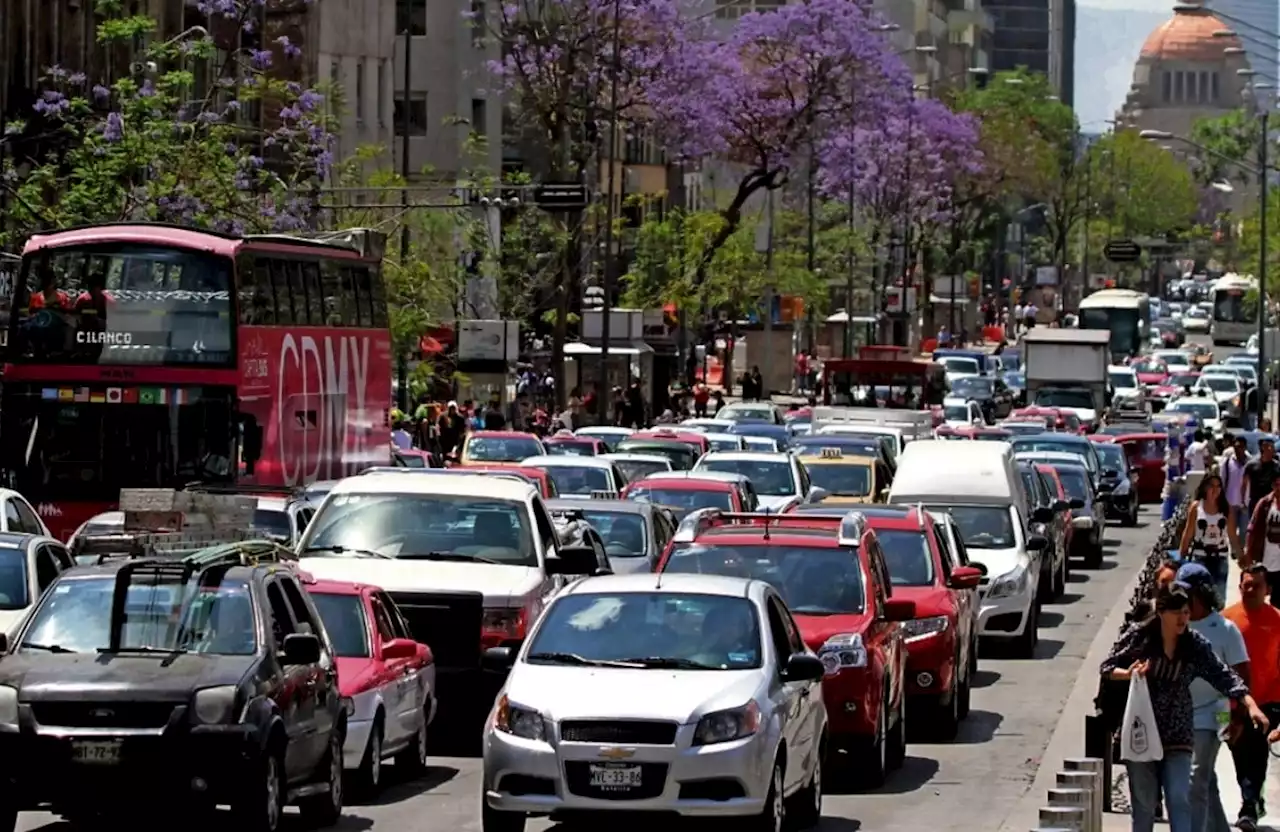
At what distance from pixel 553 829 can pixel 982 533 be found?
14.3 metres

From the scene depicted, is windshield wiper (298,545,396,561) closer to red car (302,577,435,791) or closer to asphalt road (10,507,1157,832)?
asphalt road (10,507,1157,832)

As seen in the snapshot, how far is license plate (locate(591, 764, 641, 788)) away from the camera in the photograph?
1576 centimetres

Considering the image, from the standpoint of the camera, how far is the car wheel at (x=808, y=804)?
17422mm

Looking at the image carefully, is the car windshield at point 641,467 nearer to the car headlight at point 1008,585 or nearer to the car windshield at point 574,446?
the car windshield at point 574,446

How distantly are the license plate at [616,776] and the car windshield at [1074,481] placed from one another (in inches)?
1149

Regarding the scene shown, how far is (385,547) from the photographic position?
73.4 feet

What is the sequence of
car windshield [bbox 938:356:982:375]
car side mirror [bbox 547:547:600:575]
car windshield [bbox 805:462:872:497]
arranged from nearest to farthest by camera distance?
1. car side mirror [bbox 547:547:600:575]
2. car windshield [bbox 805:462:872:497]
3. car windshield [bbox 938:356:982:375]

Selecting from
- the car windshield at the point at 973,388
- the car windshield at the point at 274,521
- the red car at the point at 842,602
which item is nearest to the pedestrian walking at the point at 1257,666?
the red car at the point at 842,602

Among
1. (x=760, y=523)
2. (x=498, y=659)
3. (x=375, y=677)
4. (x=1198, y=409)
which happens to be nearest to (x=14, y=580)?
(x=375, y=677)

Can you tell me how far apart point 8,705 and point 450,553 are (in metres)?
6.95

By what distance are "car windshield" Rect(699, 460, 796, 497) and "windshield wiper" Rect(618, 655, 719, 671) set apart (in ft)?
68.2

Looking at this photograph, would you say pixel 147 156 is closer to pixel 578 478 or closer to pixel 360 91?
pixel 578 478

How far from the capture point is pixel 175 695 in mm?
15688

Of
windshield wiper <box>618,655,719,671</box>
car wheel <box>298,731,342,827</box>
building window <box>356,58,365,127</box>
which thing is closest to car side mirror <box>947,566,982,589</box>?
windshield wiper <box>618,655,719,671</box>
